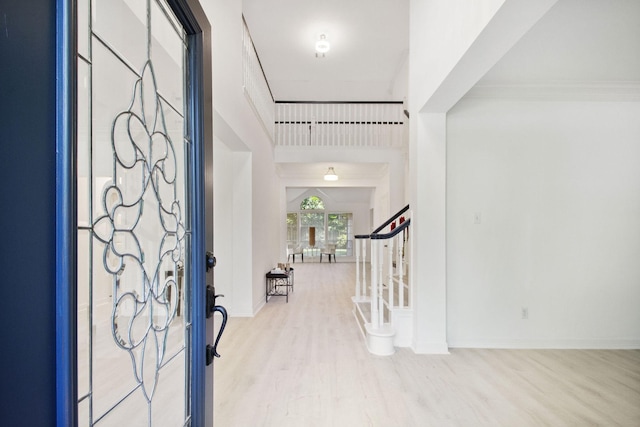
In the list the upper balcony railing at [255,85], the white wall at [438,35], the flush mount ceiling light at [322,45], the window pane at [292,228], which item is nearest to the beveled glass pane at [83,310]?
the white wall at [438,35]

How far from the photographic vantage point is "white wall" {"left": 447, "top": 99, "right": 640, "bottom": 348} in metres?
3.23

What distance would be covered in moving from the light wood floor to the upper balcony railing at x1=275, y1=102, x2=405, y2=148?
3910 mm

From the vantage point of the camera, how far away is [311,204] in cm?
1227

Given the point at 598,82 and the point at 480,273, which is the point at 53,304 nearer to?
the point at 480,273

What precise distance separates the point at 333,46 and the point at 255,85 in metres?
1.93

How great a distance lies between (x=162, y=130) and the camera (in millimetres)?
975

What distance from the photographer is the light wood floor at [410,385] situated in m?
2.05

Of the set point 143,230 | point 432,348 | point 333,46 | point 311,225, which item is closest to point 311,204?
point 311,225

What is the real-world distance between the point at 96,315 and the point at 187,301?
40cm

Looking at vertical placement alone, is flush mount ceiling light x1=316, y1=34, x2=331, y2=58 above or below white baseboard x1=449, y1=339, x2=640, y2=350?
above

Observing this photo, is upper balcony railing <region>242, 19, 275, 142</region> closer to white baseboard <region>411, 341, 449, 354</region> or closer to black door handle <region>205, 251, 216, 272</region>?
black door handle <region>205, 251, 216, 272</region>

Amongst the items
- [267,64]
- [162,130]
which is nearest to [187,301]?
[162,130]

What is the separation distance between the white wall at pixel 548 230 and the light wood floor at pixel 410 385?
11.6 inches

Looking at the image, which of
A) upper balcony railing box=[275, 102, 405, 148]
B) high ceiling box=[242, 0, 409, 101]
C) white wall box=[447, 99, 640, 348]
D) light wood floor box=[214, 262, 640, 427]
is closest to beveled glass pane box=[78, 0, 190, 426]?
light wood floor box=[214, 262, 640, 427]
